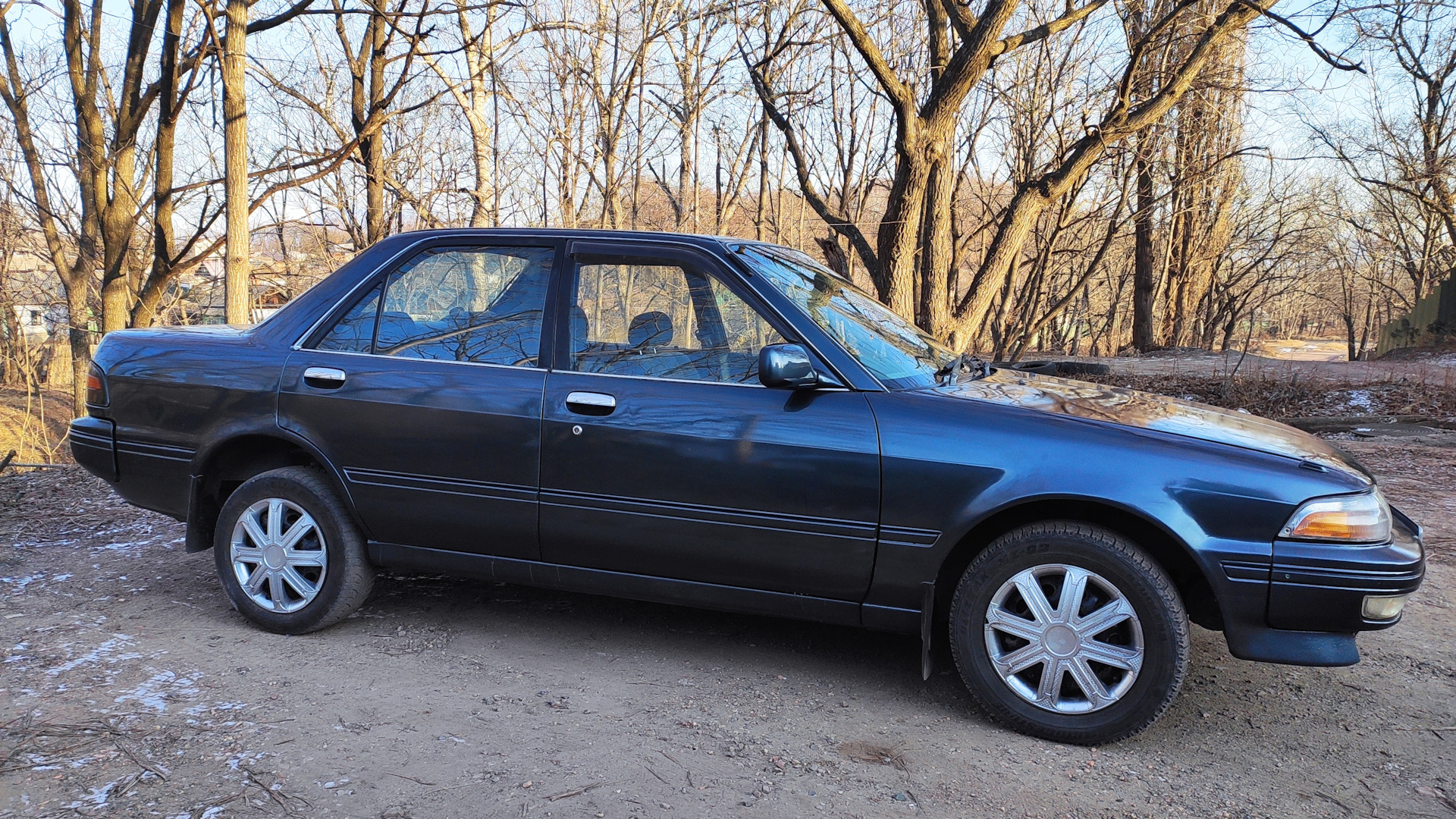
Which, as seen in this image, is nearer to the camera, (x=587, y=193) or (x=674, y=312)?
(x=674, y=312)

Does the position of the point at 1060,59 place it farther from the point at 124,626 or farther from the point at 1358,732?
the point at 124,626

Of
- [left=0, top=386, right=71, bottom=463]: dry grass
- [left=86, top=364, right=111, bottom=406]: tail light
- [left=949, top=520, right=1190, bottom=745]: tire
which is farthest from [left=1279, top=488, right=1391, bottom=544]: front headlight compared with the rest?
[left=0, top=386, right=71, bottom=463]: dry grass

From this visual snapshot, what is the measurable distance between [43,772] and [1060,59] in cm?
1309

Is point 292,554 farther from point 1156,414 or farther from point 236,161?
point 236,161

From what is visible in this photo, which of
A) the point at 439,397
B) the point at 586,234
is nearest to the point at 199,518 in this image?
the point at 439,397

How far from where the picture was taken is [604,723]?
3.23m

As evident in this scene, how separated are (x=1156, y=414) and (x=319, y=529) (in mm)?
3437

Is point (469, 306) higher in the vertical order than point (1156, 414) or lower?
higher

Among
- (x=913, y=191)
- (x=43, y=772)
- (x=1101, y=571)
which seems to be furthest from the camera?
(x=913, y=191)

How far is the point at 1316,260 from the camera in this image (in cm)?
3388

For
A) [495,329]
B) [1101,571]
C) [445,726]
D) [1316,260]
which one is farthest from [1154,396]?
[1316,260]

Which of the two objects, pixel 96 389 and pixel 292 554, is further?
pixel 96 389

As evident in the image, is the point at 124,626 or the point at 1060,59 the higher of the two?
the point at 1060,59

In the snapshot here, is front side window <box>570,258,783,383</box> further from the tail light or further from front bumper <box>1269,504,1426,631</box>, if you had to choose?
the tail light
